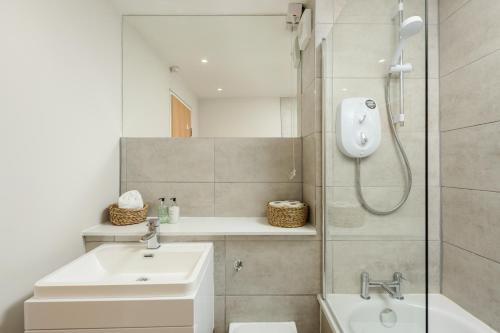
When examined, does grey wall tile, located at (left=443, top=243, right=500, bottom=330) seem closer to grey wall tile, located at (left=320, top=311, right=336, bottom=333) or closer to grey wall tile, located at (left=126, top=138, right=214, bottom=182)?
grey wall tile, located at (left=320, top=311, right=336, bottom=333)

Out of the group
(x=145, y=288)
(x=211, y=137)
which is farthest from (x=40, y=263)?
(x=211, y=137)

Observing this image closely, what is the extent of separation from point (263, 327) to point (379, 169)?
3.47ft

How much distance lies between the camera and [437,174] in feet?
3.97

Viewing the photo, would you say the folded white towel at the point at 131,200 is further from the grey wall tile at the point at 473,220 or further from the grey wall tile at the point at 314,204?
the grey wall tile at the point at 473,220

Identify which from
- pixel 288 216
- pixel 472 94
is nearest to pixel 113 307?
pixel 288 216

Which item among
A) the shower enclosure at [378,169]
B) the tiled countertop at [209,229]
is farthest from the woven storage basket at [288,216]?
the shower enclosure at [378,169]

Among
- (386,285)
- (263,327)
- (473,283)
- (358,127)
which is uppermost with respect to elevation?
(358,127)

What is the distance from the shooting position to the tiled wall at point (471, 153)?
1.09 metres

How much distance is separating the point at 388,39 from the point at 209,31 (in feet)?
3.98

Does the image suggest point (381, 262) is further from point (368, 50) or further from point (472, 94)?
point (472, 94)

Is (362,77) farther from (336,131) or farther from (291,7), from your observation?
(291,7)

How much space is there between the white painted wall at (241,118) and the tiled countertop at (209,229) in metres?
0.59

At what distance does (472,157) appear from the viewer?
3.89 feet

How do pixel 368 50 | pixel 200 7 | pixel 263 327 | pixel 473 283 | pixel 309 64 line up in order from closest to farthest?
pixel 368 50
pixel 473 283
pixel 263 327
pixel 309 64
pixel 200 7
